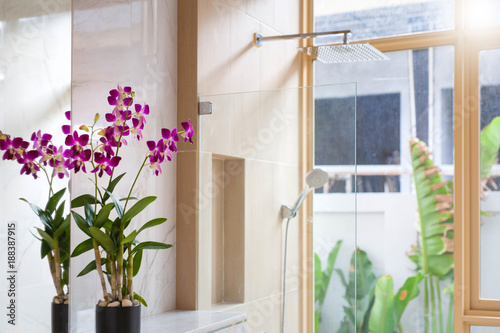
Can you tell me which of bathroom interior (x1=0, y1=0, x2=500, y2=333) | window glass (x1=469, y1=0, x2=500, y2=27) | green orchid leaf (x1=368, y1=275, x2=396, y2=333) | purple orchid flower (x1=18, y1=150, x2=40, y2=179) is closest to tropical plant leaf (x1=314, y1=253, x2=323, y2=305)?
bathroom interior (x1=0, y1=0, x2=500, y2=333)

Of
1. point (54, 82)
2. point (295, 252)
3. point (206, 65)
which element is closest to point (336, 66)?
point (206, 65)

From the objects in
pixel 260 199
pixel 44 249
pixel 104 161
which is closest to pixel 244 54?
pixel 260 199

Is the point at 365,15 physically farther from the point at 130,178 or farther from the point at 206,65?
the point at 130,178

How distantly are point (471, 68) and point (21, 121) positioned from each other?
7.37ft

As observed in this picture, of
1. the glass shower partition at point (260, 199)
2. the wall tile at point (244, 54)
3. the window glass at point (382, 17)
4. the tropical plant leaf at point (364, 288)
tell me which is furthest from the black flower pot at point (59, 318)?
the window glass at point (382, 17)

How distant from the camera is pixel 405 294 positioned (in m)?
3.18

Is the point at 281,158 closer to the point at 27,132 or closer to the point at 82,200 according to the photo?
the point at 82,200

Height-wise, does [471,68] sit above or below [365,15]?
below

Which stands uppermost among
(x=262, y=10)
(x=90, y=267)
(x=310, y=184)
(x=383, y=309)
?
(x=262, y=10)

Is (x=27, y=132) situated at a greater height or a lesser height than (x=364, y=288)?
greater

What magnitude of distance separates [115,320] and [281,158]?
0.93 meters

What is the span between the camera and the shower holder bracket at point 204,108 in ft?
8.09

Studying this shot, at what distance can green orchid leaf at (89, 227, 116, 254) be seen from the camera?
1.76 meters

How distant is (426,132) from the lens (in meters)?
3.19
